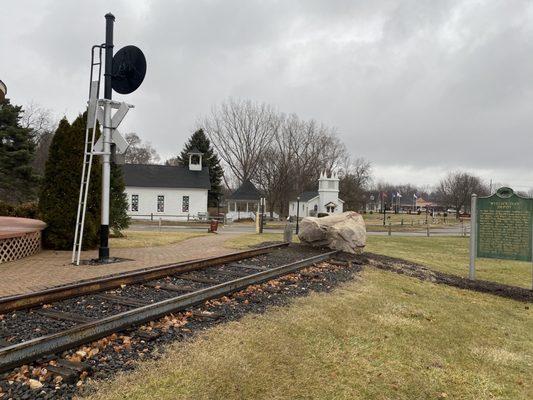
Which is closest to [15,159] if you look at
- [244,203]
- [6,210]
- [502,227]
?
[244,203]

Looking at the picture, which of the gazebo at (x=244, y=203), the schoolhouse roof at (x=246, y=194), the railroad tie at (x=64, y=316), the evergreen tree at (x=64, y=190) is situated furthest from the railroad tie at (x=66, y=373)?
the schoolhouse roof at (x=246, y=194)

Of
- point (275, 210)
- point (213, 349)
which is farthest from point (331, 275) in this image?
point (275, 210)

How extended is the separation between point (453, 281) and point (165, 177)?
45540mm

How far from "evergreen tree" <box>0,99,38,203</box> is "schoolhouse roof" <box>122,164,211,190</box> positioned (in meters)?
12.9

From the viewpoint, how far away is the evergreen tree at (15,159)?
37.4 meters

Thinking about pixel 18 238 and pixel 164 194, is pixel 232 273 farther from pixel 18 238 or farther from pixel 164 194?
pixel 164 194

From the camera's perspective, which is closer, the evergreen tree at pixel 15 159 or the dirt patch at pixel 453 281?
the dirt patch at pixel 453 281

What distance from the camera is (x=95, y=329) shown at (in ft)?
14.2

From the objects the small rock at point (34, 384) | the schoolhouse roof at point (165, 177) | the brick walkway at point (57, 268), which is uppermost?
the schoolhouse roof at point (165, 177)

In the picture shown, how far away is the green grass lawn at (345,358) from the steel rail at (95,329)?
695 mm

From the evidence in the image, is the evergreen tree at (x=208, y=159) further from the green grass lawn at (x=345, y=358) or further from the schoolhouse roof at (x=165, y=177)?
the green grass lawn at (x=345, y=358)

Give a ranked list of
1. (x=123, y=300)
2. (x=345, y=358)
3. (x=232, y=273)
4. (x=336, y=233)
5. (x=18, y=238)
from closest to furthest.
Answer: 1. (x=345, y=358)
2. (x=123, y=300)
3. (x=232, y=273)
4. (x=18, y=238)
5. (x=336, y=233)

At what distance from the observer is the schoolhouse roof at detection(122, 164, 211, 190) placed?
51844mm

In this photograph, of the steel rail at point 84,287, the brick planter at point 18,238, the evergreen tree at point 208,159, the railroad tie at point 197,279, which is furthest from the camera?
the evergreen tree at point 208,159
